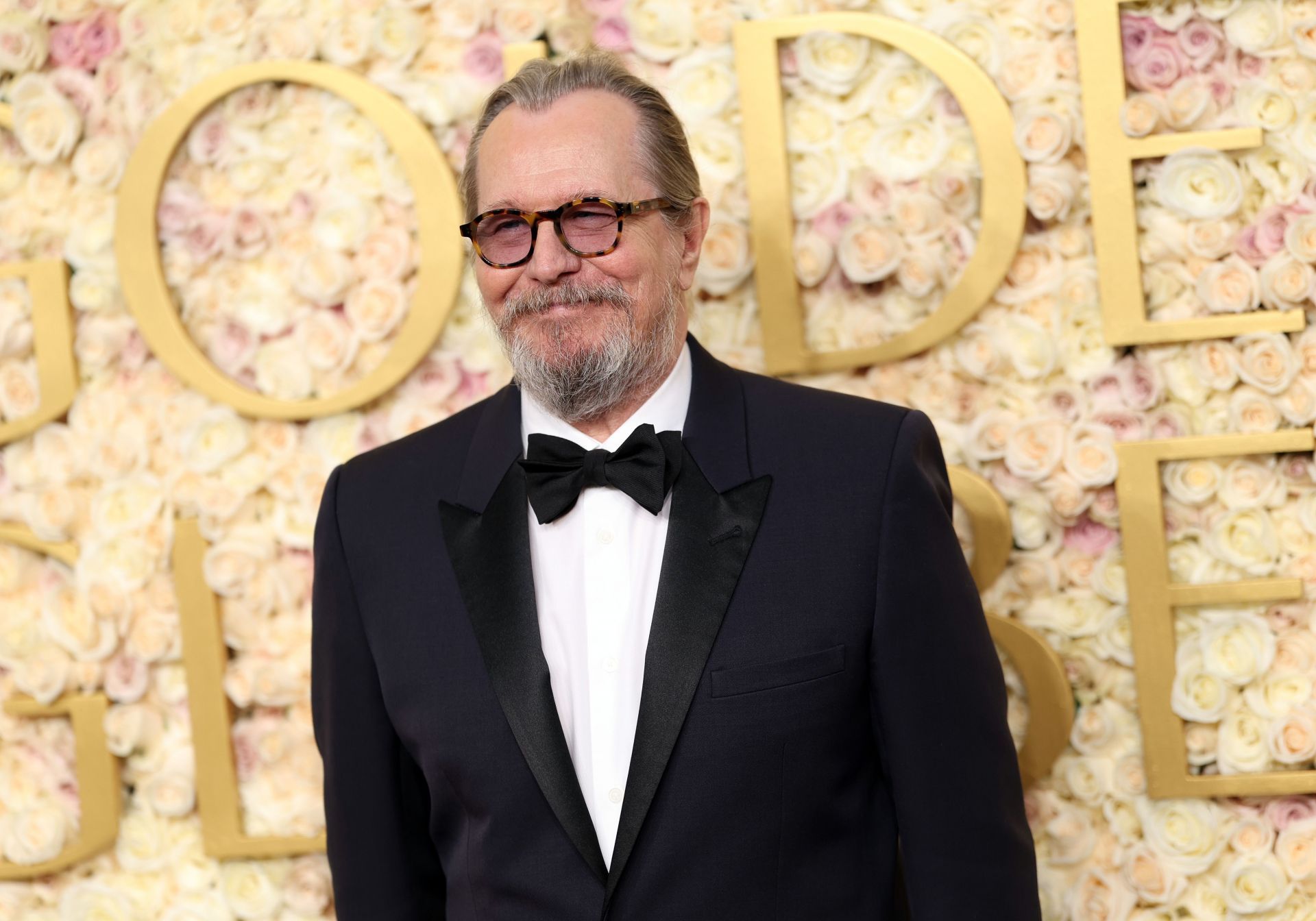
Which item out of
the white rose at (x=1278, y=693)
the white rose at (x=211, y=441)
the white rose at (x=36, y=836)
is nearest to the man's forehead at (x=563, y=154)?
the white rose at (x=211, y=441)

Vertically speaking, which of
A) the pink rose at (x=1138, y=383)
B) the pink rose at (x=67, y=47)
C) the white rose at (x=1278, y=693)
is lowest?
the white rose at (x=1278, y=693)

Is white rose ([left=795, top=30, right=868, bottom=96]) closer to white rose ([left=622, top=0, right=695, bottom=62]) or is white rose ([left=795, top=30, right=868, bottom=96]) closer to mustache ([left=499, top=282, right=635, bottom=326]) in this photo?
white rose ([left=622, top=0, right=695, bottom=62])

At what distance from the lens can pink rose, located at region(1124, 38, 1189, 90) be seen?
1.89 metres

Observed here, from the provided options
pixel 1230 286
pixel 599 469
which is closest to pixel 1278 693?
pixel 1230 286

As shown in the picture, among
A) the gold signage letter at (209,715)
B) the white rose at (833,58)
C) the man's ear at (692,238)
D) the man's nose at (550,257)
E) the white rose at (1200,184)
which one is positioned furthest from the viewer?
the gold signage letter at (209,715)

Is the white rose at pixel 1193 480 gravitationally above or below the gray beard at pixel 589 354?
below

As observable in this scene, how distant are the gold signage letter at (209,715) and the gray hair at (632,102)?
0.81 meters

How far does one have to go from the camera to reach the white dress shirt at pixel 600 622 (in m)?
1.49

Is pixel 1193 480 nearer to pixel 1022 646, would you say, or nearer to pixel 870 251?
pixel 1022 646

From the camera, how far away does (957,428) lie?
1944 mm

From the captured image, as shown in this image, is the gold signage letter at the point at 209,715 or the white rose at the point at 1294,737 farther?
the gold signage letter at the point at 209,715

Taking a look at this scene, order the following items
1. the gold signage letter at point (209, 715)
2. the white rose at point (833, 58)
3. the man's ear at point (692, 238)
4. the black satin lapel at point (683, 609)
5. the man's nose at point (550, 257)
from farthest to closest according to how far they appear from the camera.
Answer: the gold signage letter at point (209, 715) → the white rose at point (833, 58) → the man's ear at point (692, 238) → the man's nose at point (550, 257) → the black satin lapel at point (683, 609)

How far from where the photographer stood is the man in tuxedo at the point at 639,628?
1.46 metres

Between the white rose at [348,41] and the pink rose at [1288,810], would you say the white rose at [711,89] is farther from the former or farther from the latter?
the pink rose at [1288,810]
